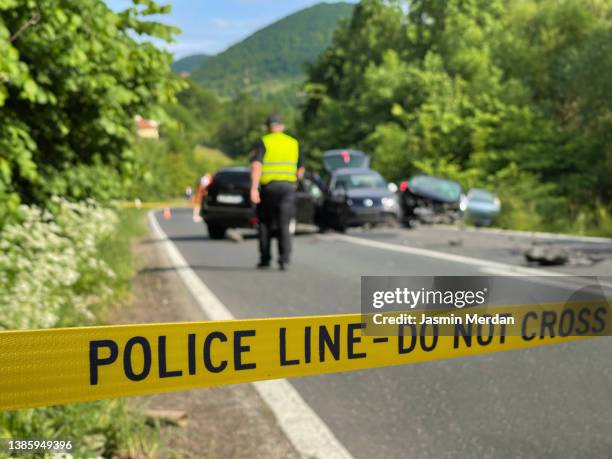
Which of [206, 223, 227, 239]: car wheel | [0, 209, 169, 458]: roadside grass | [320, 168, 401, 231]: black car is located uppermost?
[0, 209, 169, 458]: roadside grass

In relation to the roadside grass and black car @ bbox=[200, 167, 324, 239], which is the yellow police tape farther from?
black car @ bbox=[200, 167, 324, 239]

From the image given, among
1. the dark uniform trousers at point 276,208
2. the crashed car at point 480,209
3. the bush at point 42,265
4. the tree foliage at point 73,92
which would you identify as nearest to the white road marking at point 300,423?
the bush at point 42,265

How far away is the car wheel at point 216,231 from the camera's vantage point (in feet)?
74.3

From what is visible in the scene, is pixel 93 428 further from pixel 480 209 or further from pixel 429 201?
pixel 480 209

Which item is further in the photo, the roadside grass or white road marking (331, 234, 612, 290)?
white road marking (331, 234, 612, 290)

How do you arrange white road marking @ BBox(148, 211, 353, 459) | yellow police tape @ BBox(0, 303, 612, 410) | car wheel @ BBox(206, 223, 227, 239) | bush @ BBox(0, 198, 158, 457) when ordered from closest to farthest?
yellow police tape @ BBox(0, 303, 612, 410), bush @ BBox(0, 198, 158, 457), white road marking @ BBox(148, 211, 353, 459), car wheel @ BBox(206, 223, 227, 239)

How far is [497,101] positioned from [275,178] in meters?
35.8

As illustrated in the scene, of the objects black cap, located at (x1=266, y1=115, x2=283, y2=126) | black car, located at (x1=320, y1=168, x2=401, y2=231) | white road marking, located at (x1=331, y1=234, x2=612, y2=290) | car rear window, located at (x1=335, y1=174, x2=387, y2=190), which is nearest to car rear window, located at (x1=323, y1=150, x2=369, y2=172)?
car rear window, located at (x1=335, y1=174, x2=387, y2=190)

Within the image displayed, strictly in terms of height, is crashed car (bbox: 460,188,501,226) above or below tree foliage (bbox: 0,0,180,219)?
below

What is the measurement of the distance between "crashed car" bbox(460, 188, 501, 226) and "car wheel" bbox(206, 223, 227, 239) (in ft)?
25.7

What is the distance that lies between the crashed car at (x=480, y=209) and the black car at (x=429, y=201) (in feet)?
0.84

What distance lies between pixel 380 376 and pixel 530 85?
156ft

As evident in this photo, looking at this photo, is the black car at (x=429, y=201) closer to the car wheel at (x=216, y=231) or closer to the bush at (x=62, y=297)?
the car wheel at (x=216, y=231)

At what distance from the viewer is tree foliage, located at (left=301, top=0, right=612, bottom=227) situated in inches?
1564
